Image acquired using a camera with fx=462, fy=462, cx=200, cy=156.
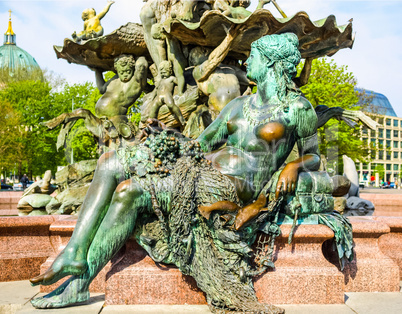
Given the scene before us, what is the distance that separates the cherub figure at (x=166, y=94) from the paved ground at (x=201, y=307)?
4.04 m

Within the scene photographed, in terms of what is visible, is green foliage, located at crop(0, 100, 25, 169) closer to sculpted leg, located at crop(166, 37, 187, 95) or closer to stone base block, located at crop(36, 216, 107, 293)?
sculpted leg, located at crop(166, 37, 187, 95)

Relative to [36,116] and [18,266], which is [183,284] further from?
[36,116]

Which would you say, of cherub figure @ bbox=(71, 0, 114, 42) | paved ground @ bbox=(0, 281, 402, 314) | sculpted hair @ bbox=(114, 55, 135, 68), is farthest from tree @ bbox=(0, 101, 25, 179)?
paved ground @ bbox=(0, 281, 402, 314)

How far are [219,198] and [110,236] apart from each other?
874mm

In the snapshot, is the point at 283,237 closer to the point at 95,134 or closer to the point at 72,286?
the point at 72,286

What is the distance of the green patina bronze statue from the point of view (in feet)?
11.3

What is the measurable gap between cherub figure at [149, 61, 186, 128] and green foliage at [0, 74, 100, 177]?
27899mm

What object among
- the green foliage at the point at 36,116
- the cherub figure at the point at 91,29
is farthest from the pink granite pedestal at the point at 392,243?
the green foliage at the point at 36,116

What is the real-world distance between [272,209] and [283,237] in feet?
0.90

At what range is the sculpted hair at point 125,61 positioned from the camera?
8.33m

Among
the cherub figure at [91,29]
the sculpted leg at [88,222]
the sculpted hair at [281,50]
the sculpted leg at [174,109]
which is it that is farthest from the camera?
the cherub figure at [91,29]

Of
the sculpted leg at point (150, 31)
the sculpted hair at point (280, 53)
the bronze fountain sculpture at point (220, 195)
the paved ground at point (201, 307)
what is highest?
the sculpted leg at point (150, 31)

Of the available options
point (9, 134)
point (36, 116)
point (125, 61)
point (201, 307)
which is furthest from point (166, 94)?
point (36, 116)

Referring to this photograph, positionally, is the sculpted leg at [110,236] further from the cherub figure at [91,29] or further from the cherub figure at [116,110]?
the cherub figure at [91,29]
